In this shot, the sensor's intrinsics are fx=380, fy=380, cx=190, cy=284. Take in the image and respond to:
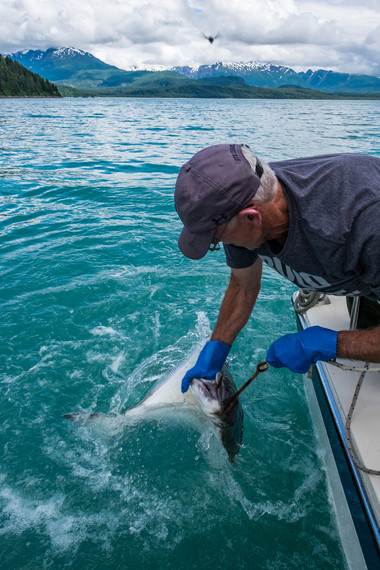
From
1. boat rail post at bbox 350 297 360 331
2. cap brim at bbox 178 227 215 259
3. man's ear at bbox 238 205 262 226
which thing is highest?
man's ear at bbox 238 205 262 226

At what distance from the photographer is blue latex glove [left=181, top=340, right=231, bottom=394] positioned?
310 cm

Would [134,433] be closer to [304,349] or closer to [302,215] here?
[304,349]

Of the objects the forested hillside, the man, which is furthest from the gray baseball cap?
the forested hillside

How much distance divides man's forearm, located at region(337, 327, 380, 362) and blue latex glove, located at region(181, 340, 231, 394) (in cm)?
100

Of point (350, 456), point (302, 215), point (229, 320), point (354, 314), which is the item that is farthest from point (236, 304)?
point (350, 456)

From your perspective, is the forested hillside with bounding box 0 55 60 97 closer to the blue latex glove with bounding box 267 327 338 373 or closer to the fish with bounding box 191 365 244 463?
the fish with bounding box 191 365 244 463

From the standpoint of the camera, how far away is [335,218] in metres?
2.03

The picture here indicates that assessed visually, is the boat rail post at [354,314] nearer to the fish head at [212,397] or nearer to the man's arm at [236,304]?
the man's arm at [236,304]

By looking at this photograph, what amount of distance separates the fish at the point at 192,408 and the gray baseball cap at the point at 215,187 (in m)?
1.47

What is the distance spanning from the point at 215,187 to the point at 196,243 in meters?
0.38

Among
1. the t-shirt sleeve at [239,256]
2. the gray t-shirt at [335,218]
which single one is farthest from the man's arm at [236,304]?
the gray t-shirt at [335,218]

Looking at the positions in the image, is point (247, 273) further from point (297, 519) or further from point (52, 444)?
point (52, 444)

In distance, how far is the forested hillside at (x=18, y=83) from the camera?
94.4 metres

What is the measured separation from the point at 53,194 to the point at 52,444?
29.4 feet
